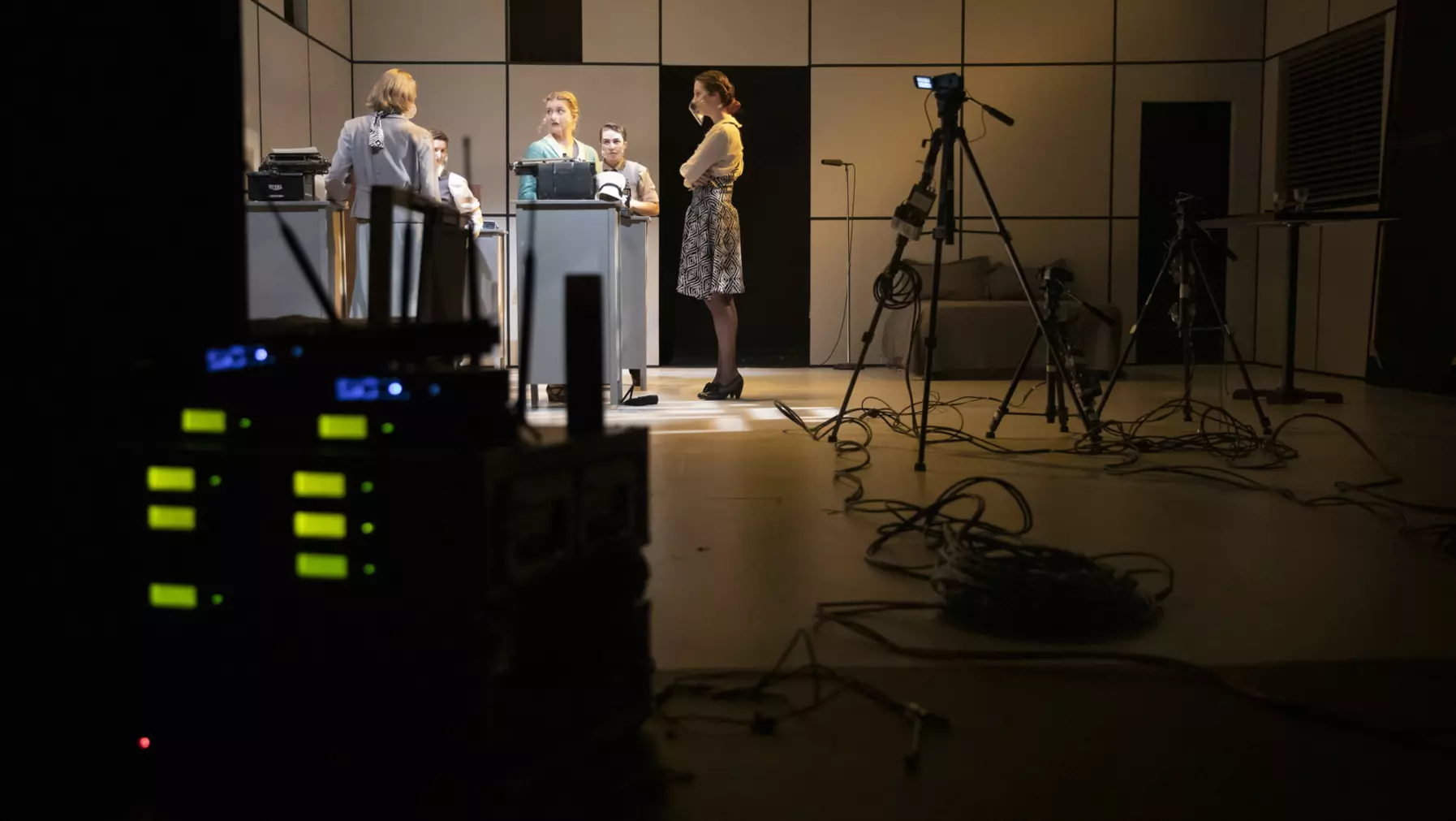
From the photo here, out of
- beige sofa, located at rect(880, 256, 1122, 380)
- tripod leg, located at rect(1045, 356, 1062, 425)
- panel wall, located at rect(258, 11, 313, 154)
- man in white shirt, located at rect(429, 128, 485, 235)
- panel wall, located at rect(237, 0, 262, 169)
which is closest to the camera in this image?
tripod leg, located at rect(1045, 356, 1062, 425)

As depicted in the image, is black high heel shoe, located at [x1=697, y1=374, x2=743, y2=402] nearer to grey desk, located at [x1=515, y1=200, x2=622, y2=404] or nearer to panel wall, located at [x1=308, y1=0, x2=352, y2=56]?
grey desk, located at [x1=515, y1=200, x2=622, y2=404]

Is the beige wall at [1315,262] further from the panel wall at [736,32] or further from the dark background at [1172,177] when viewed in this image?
the panel wall at [736,32]

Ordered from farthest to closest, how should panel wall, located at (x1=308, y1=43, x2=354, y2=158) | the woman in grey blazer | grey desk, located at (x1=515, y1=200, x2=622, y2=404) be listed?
panel wall, located at (x1=308, y1=43, x2=354, y2=158)
grey desk, located at (x1=515, y1=200, x2=622, y2=404)
the woman in grey blazer

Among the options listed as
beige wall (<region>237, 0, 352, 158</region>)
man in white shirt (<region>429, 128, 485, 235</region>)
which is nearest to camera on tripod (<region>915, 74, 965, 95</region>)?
man in white shirt (<region>429, 128, 485, 235</region>)

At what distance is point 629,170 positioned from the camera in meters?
6.25

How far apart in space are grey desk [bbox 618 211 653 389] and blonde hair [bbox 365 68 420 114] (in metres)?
1.13

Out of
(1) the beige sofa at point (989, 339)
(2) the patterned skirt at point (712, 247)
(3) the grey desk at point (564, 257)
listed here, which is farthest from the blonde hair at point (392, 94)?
(1) the beige sofa at point (989, 339)

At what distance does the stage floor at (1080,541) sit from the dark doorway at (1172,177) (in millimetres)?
3751

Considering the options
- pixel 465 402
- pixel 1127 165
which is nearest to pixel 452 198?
pixel 1127 165

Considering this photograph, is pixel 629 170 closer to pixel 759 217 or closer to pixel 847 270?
pixel 759 217

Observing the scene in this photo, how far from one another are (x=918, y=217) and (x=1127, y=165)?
5.70 meters

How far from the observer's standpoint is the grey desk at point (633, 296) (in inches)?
226

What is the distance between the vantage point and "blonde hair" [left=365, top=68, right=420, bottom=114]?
4926 millimetres

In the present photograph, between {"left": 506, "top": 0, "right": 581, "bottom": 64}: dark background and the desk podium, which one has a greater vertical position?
{"left": 506, "top": 0, "right": 581, "bottom": 64}: dark background
